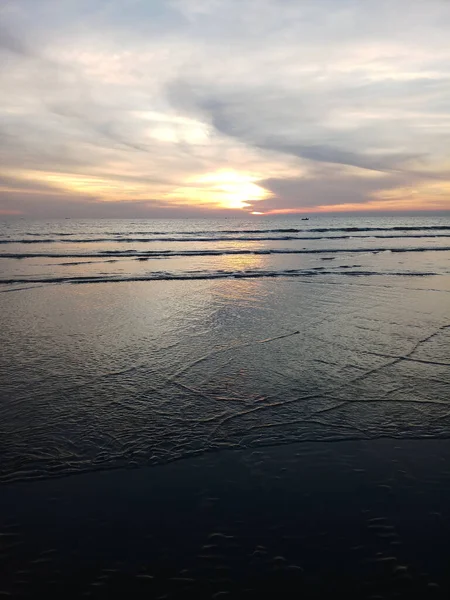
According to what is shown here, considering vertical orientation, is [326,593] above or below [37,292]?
below

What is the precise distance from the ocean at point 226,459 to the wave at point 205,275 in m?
9.97

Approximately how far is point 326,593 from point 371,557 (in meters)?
0.58

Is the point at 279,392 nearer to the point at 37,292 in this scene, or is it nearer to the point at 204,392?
the point at 204,392

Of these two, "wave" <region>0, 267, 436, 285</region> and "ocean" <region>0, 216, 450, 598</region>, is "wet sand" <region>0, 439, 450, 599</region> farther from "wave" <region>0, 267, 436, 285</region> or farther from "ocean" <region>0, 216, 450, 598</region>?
"wave" <region>0, 267, 436, 285</region>

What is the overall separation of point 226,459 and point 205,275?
64.2 feet

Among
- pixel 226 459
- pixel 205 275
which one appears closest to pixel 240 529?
pixel 226 459

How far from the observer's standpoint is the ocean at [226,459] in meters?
3.54

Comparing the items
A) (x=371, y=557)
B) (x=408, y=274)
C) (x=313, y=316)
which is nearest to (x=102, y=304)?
(x=313, y=316)

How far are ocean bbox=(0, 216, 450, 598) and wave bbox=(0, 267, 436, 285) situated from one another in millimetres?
9974


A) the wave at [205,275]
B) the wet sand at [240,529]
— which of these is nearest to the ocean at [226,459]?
the wet sand at [240,529]

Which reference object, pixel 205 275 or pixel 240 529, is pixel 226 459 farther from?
pixel 205 275

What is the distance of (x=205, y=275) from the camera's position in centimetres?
2436

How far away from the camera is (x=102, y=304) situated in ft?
50.8

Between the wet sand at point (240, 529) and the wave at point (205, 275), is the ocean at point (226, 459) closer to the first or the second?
the wet sand at point (240, 529)
